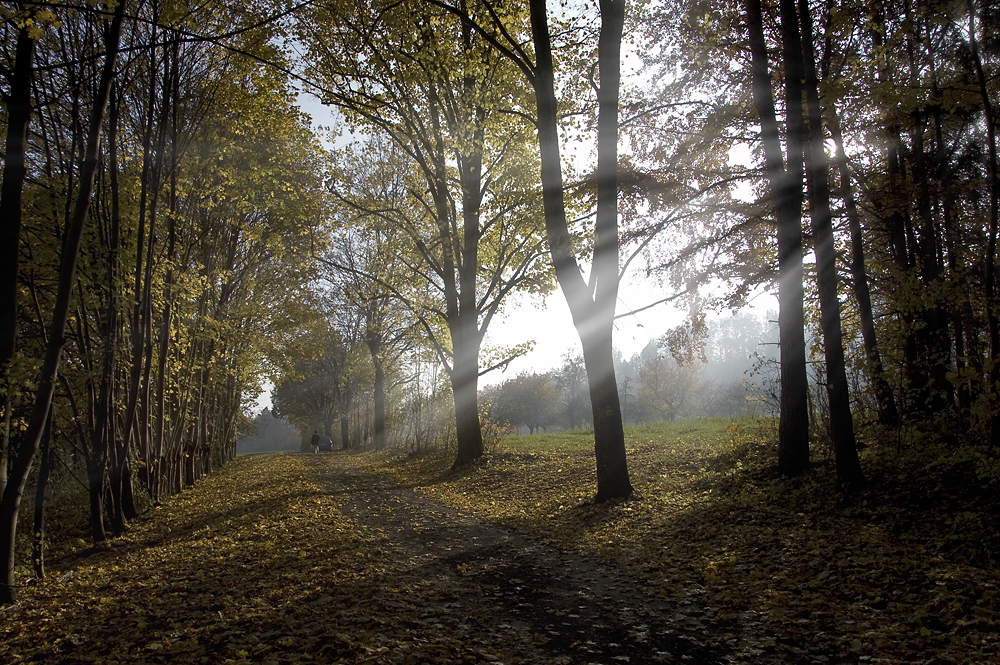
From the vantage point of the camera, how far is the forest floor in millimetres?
3410

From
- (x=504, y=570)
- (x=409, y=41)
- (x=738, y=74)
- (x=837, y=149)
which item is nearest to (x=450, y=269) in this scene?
(x=409, y=41)

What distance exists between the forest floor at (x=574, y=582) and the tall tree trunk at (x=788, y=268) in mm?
611

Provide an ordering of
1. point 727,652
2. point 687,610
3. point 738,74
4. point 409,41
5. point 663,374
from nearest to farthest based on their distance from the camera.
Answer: point 727,652, point 687,610, point 738,74, point 409,41, point 663,374

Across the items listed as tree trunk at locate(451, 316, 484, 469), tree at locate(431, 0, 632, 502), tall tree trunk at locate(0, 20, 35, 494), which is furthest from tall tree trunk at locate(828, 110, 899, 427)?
tall tree trunk at locate(0, 20, 35, 494)

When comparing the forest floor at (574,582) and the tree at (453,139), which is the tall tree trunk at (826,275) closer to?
the forest floor at (574,582)

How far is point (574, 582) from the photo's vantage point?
4754mm

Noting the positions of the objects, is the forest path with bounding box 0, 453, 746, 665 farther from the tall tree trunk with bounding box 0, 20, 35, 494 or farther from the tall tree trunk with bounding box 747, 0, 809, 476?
the tall tree trunk with bounding box 747, 0, 809, 476

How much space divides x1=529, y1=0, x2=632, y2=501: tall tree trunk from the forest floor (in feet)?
2.87

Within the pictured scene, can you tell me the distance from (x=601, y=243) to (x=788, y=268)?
2586 mm

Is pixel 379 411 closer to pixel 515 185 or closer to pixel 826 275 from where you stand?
pixel 515 185

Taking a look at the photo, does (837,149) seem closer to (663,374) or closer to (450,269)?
(450,269)

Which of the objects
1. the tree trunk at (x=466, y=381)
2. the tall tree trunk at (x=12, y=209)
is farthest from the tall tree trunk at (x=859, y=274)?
the tall tree trunk at (x=12, y=209)

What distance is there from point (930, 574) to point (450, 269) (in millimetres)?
11729

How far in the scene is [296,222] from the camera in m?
13.5
